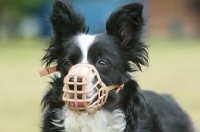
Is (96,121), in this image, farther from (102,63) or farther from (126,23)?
(126,23)

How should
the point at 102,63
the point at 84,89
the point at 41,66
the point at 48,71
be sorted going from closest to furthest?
1. the point at 84,89
2. the point at 102,63
3. the point at 48,71
4. the point at 41,66

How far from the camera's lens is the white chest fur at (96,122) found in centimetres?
570

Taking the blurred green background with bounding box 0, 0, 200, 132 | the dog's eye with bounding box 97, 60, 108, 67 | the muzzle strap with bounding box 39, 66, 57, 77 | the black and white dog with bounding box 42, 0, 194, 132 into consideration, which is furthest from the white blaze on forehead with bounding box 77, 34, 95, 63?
the blurred green background with bounding box 0, 0, 200, 132

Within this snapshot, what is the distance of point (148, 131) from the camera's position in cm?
613

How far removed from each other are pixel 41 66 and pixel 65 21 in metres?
0.66

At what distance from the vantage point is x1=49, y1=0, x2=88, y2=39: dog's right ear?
19.7 ft

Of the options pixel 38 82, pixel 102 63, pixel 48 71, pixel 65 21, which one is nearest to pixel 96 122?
pixel 102 63

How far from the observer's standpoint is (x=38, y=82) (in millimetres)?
14430

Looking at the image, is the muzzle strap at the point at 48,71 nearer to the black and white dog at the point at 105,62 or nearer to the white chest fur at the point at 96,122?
the black and white dog at the point at 105,62

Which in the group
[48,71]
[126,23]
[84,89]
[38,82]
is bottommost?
[38,82]

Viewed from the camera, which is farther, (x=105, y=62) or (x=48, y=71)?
(x=48, y=71)

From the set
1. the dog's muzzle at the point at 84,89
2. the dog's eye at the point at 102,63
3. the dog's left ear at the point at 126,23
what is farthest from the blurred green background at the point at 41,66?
the dog's muzzle at the point at 84,89

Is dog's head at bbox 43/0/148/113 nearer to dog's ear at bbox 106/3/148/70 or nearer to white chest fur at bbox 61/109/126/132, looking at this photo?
dog's ear at bbox 106/3/148/70

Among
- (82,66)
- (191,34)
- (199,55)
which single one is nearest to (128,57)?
(82,66)
